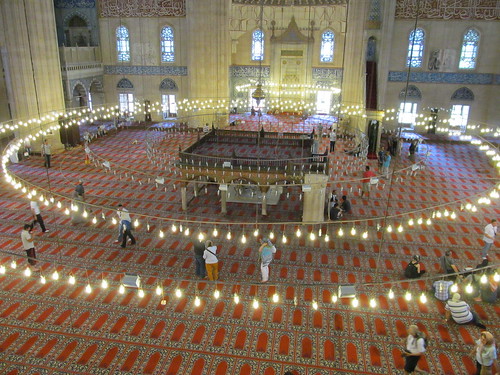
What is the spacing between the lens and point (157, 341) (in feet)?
16.0

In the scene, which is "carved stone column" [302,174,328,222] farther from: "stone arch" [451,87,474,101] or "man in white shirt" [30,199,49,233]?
"stone arch" [451,87,474,101]

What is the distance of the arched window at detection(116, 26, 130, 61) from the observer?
16.4 metres

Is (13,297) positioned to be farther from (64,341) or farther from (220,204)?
(220,204)

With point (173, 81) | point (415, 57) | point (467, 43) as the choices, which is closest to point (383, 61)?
point (415, 57)

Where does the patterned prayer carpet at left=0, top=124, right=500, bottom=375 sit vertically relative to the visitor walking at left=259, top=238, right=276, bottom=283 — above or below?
below

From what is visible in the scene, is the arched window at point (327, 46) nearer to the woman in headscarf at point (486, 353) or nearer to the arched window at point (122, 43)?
the arched window at point (122, 43)

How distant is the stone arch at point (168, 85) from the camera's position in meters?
16.8

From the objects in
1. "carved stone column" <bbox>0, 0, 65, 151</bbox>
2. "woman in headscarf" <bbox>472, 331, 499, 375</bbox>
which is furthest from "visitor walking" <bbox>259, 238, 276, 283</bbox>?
"carved stone column" <bbox>0, 0, 65, 151</bbox>

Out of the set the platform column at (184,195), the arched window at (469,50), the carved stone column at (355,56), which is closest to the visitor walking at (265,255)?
the platform column at (184,195)

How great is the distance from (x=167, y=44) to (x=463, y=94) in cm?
1108

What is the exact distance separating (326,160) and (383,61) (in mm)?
8198

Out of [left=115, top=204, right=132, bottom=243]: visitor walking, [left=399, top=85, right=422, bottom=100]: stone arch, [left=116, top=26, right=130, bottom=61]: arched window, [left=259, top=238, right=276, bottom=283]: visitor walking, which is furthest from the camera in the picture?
[left=116, top=26, right=130, bottom=61]: arched window

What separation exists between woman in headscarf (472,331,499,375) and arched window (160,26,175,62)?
15021 mm

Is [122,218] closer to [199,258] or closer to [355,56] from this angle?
[199,258]
